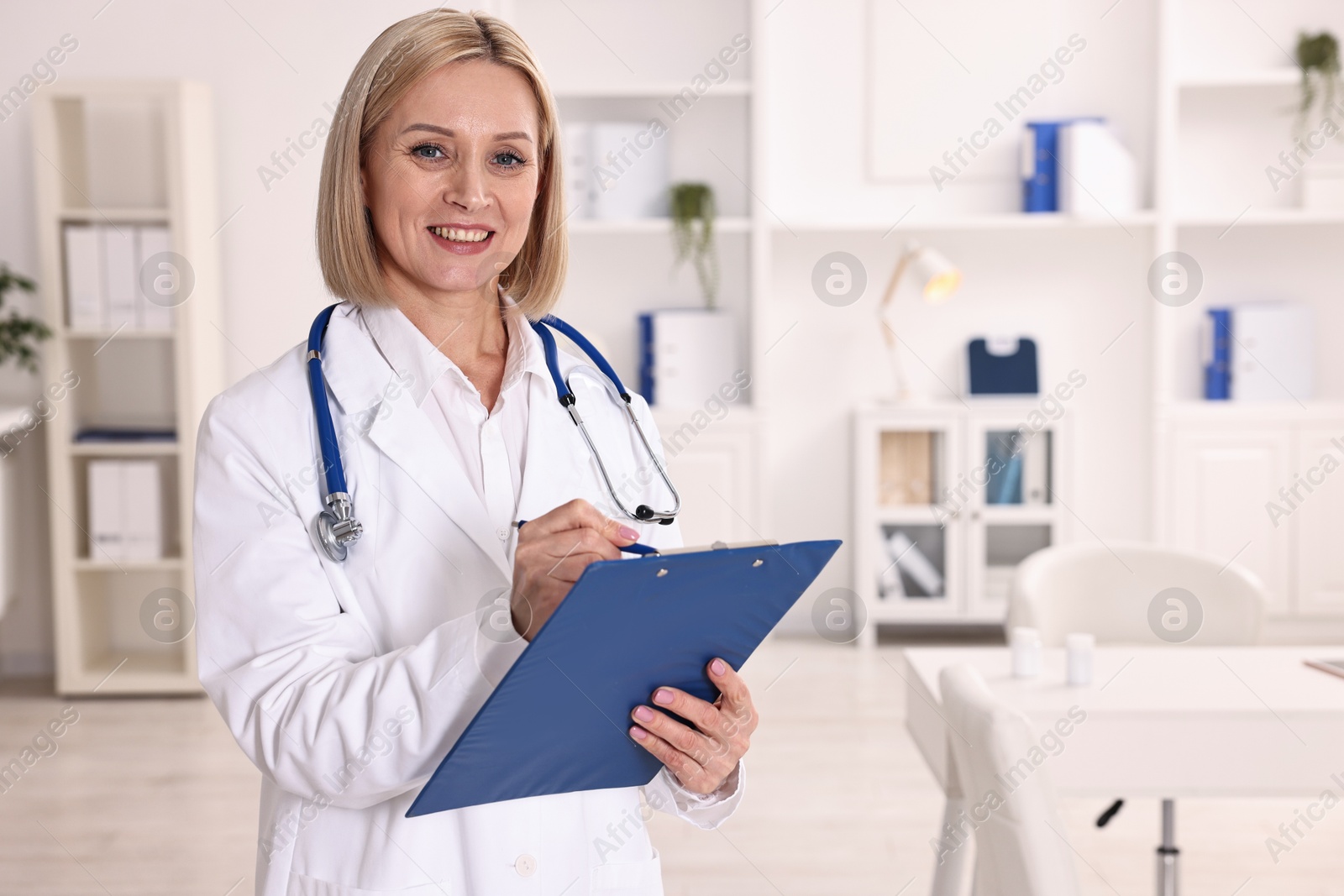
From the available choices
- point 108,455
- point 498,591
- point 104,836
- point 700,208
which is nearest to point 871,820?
point 104,836

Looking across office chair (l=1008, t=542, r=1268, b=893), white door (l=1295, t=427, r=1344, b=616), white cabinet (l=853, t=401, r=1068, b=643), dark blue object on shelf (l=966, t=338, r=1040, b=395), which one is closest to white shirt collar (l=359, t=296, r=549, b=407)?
office chair (l=1008, t=542, r=1268, b=893)

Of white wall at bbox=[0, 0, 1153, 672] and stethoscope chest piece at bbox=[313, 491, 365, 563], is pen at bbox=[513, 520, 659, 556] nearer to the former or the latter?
stethoscope chest piece at bbox=[313, 491, 365, 563]

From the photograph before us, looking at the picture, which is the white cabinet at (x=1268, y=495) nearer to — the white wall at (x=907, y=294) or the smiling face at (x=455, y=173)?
the white wall at (x=907, y=294)

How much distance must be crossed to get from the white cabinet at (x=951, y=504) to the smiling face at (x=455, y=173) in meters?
3.37

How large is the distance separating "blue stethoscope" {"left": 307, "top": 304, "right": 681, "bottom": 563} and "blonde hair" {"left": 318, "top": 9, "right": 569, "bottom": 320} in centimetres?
6

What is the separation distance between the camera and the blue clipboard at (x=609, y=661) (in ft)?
2.74

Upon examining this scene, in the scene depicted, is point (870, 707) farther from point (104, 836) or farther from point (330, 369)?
point (330, 369)

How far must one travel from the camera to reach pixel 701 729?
102cm

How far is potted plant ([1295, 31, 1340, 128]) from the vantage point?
4.29 meters

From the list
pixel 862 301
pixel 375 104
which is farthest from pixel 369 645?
pixel 862 301

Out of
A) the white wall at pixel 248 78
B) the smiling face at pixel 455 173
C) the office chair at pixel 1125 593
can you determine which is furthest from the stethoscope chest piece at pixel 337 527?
the white wall at pixel 248 78

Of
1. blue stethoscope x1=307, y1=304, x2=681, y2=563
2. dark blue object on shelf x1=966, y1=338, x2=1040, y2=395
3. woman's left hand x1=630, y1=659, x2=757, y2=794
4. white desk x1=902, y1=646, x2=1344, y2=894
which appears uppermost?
dark blue object on shelf x1=966, y1=338, x2=1040, y2=395

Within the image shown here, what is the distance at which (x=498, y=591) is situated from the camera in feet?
3.48

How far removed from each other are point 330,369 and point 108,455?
3.30 metres
